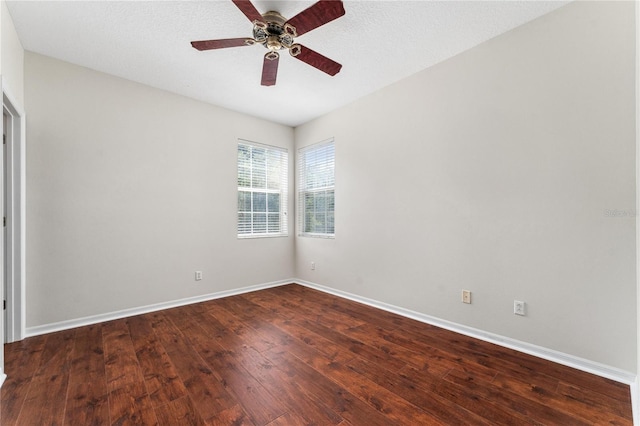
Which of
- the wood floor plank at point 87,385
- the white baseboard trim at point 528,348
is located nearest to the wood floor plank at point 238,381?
the wood floor plank at point 87,385

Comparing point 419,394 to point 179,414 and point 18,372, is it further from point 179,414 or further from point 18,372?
point 18,372

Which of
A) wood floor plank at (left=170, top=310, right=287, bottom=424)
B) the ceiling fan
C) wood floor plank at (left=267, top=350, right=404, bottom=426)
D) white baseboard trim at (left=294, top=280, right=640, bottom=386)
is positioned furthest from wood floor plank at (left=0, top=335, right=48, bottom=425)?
white baseboard trim at (left=294, top=280, right=640, bottom=386)

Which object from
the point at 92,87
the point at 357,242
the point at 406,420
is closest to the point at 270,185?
the point at 357,242

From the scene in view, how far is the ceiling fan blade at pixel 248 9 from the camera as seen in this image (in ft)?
5.41

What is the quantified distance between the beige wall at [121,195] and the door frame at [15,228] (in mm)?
113

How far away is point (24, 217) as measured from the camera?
2516mm

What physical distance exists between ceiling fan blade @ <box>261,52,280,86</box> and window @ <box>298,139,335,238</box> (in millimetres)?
1675

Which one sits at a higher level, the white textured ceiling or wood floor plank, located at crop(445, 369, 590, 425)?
the white textured ceiling

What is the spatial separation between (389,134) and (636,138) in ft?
6.47

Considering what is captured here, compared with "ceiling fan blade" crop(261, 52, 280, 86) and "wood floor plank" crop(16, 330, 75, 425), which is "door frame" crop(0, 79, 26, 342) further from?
"ceiling fan blade" crop(261, 52, 280, 86)

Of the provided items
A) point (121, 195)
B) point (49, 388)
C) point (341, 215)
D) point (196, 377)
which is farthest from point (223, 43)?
point (49, 388)

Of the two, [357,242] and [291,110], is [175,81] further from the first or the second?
[357,242]

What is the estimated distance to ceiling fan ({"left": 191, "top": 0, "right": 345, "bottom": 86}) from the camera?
5.59 feet

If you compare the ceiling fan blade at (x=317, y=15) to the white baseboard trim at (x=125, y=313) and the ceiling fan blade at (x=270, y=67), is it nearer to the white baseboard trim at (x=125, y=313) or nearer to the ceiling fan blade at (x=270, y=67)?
the ceiling fan blade at (x=270, y=67)
